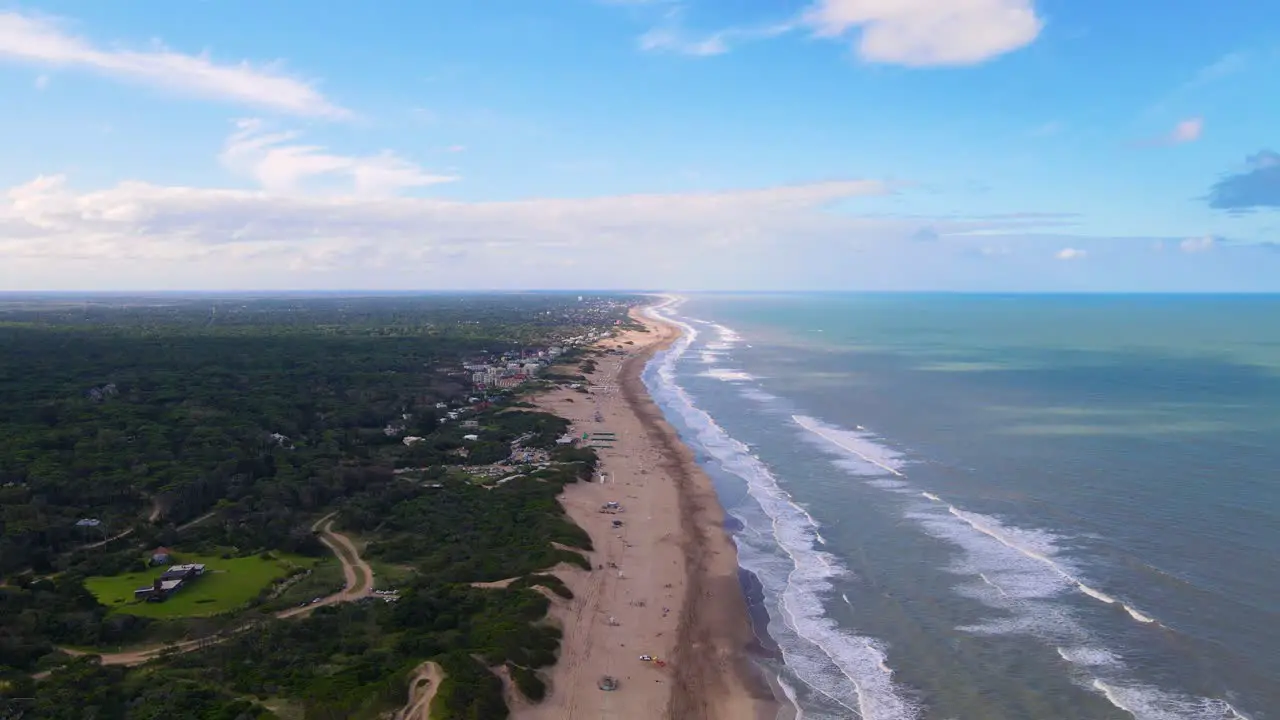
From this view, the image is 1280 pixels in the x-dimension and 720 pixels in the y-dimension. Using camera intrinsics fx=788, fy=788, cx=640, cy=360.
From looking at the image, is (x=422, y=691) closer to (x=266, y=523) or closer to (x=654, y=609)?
(x=654, y=609)

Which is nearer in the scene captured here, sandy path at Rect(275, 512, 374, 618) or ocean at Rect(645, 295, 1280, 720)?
ocean at Rect(645, 295, 1280, 720)

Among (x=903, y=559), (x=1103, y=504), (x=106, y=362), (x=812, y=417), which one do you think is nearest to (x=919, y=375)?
(x=812, y=417)

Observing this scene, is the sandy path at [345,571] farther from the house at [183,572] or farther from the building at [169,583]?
→ the house at [183,572]

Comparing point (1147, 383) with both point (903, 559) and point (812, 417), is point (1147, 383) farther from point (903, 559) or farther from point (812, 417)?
point (903, 559)

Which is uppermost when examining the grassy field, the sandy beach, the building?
the building

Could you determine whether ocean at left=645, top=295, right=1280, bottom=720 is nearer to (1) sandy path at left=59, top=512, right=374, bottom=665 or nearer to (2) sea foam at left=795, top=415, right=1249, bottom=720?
(2) sea foam at left=795, top=415, right=1249, bottom=720

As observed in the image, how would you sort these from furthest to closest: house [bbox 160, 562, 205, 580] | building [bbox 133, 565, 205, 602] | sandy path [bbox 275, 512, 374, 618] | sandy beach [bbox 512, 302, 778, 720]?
house [bbox 160, 562, 205, 580] < sandy path [bbox 275, 512, 374, 618] < building [bbox 133, 565, 205, 602] < sandy beach [bbox 512, 302, 778, 720]

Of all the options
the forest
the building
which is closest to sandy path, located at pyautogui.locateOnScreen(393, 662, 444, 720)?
the forest

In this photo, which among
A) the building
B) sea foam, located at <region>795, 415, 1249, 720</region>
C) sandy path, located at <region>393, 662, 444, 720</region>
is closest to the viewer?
sandy path, located at <region>393, 662, 444, 720</region>

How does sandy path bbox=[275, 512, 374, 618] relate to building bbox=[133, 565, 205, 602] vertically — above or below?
below
